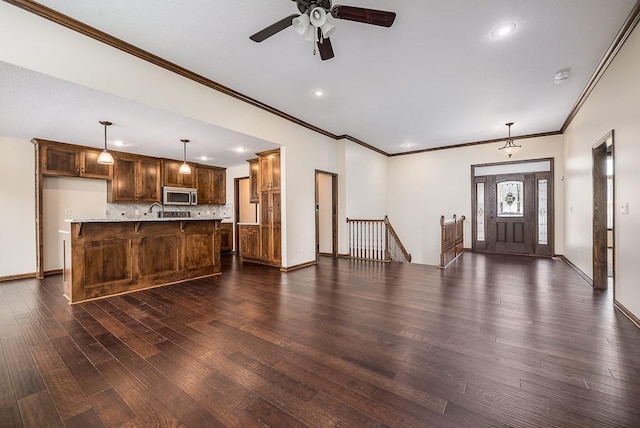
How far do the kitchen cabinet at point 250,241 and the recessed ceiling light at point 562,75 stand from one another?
5736mm

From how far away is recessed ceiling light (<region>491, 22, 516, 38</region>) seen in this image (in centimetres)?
278

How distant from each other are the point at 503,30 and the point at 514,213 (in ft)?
18.8

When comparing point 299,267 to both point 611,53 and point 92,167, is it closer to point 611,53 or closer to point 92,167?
point 92,167

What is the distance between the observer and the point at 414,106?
491 centimetres

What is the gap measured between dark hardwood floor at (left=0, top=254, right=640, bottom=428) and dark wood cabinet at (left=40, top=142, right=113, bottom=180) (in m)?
2.46

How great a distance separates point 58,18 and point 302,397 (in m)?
3.98

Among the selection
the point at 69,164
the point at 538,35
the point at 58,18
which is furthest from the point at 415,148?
the point at 69,164

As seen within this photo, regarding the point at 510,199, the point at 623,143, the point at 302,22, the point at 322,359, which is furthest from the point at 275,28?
the point at 510,199

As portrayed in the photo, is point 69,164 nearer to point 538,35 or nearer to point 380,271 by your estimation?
point 380,271

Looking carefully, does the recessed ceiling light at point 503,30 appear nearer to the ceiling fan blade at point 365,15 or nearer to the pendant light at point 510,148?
the ceiling fan blade at point 365,15

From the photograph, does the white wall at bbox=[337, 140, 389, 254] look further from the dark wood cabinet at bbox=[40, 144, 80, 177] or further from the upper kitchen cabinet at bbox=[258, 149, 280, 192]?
the dark wood cabinet at bbox=[40, 144, 80, 177]

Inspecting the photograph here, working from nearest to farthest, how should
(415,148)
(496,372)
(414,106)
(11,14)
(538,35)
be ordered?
(496,372) → (11,14) → (538,35) → (414,106) → (415,148)

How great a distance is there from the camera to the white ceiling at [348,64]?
8.48ft

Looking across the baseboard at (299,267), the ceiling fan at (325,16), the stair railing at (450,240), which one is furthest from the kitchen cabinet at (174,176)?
the stair railing at (450,240)
